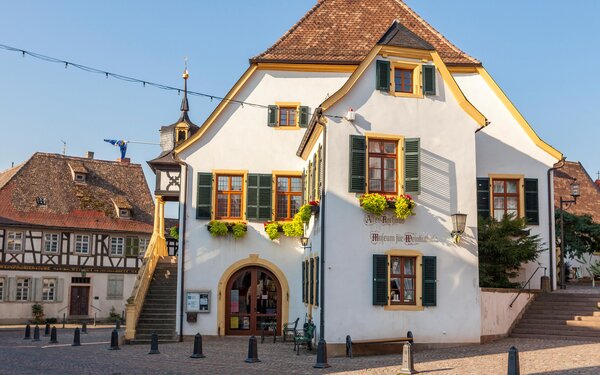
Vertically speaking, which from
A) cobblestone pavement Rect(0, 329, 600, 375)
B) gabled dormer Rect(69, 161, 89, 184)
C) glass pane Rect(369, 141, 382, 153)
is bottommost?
cobblestone pavement Rect(0, 329, 600, 375)

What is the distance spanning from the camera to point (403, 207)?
18453 mm

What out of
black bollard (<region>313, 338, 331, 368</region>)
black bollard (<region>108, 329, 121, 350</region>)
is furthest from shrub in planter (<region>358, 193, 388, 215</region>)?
black bollard (<region>108, 329, 121, 350</region>)

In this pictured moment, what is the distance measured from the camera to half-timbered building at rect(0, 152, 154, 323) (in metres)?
41.1

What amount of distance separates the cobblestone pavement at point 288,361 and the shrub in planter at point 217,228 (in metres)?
3.85

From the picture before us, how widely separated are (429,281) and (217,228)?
7.73m

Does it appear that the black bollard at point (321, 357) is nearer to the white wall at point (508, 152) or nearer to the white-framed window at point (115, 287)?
the white wall at point (508, 152)

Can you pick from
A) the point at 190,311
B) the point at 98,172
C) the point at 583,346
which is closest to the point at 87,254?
the point at 98,172

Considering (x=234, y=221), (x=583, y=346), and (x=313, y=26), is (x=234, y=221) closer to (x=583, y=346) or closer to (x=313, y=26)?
(x=313, y=26)

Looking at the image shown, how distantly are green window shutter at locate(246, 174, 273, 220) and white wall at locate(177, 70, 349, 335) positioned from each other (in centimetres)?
27

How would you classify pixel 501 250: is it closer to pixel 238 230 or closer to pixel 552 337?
pixel 552 337

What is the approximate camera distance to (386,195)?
19.0 meters

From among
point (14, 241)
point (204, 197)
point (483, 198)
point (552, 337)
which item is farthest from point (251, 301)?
point (14, 241)

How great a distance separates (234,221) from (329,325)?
686cm

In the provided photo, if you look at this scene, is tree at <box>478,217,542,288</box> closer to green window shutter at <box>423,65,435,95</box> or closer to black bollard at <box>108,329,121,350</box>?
green window shutter at <box>423,65,435,95</box>
